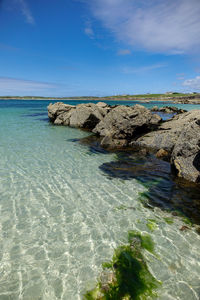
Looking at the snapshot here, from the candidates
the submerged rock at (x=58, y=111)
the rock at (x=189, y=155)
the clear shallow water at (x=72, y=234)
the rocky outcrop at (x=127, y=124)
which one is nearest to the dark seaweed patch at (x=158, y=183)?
the clear shallow water at (x=72, y=234)

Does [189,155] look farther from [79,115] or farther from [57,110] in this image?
[57,110]

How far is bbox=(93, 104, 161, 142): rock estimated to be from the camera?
20062 mm

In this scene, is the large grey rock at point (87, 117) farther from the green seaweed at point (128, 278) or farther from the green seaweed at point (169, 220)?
the green seaweed at point (128, 278)

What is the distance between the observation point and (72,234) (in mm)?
6223

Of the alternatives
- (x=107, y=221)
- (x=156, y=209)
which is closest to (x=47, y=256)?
(x=107, y=221)

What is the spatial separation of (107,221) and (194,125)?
8.66 m

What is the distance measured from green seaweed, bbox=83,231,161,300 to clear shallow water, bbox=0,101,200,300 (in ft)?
0.66

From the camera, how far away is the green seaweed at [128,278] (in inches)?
168

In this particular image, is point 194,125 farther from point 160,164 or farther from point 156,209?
point 156,209

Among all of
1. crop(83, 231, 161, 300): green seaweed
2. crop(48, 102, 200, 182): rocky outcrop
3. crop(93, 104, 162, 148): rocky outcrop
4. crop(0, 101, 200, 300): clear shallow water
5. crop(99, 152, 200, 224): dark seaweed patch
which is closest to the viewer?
crop(83, 231, 161, 300): green seaweed

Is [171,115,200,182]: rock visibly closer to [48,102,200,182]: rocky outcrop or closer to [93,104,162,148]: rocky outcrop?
[48,102,200,182]: rocky outcrop

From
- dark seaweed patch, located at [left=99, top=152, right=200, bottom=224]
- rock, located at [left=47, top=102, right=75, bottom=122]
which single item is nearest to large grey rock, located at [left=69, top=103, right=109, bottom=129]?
rock, located at [left=47, top=102, right=75, bottom=122]

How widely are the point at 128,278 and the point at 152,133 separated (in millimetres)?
16484

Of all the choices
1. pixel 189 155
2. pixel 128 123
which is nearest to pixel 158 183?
pixel 189 155
